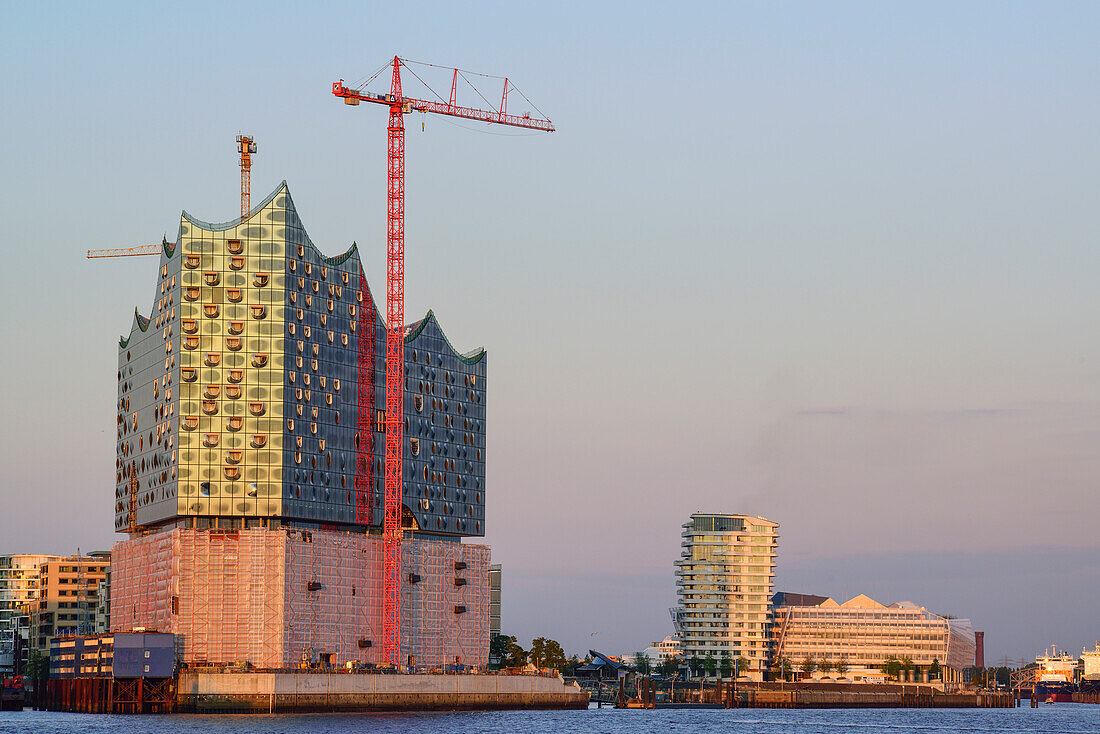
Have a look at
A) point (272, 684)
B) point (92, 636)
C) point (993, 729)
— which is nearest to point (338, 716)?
point (272, 684)

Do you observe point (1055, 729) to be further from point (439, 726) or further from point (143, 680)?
point (143, 680)

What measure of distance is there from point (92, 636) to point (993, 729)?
371 ft

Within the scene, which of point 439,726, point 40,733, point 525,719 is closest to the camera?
point 40,733

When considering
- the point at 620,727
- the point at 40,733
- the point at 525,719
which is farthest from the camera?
the point at 525,719

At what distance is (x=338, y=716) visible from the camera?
606 ft

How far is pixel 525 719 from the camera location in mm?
189500

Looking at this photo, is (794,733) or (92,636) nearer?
(794,733)

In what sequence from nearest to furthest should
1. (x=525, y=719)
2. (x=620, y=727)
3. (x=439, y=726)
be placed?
(x=439, y=726), (x=620, y=727), (x=525, y=719)

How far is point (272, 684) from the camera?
7441 inches

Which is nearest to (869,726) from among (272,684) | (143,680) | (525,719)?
(525,719)

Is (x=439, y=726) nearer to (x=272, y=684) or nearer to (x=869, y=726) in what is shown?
(x=272, y=684)

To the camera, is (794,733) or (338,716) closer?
(794,733)

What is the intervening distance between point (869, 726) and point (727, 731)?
88.4 ft

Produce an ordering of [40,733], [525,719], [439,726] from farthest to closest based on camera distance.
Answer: [525,719] → [439,726] → [40,733]
